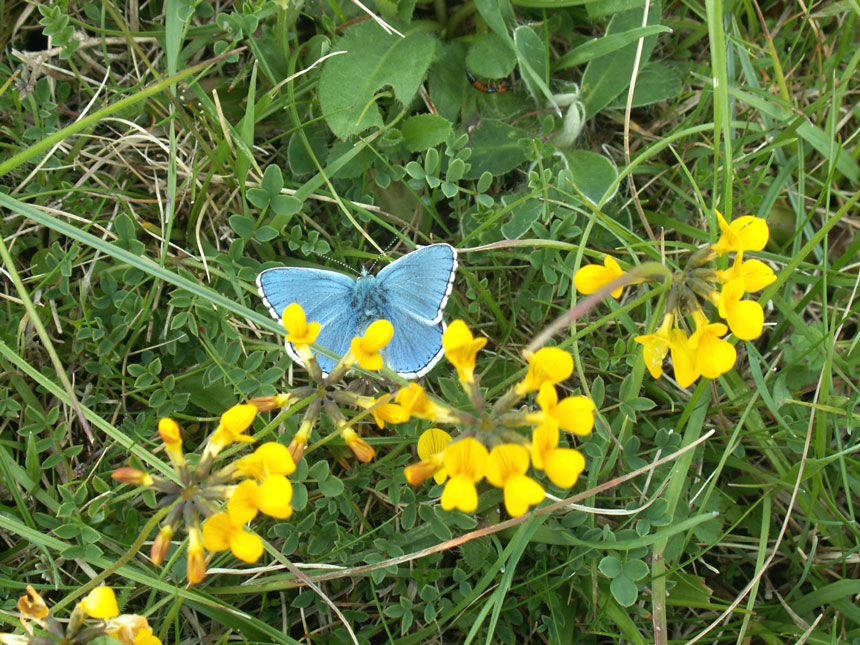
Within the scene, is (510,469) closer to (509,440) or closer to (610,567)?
(509,440)

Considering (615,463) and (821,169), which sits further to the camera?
(821,169)

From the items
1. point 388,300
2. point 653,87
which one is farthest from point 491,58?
point 388,300

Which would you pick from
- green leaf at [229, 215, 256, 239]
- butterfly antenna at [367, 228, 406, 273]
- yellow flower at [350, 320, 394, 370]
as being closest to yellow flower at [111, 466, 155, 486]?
yellow flower at [350, 320, 394, 370]

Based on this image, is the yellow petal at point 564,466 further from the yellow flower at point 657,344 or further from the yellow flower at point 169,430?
the yellow flower at point 169,430

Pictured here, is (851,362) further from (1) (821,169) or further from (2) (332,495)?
(2) (332,495)

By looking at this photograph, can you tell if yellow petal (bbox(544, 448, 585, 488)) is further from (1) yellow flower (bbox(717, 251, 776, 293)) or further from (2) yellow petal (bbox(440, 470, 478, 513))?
(1) yellow flower (bbox(717, 251, 776, 293))

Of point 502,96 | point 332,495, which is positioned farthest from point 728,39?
point 332,495

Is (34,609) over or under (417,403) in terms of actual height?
under
